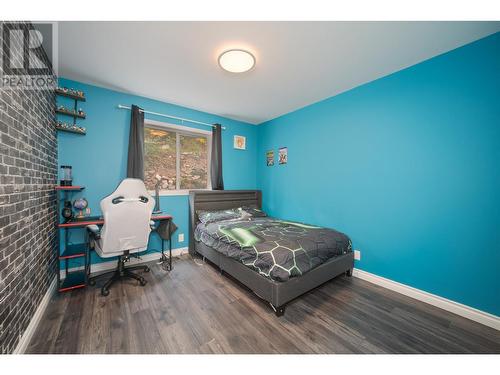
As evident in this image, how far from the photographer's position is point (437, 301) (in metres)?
2.06

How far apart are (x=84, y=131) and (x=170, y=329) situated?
2.86 meters

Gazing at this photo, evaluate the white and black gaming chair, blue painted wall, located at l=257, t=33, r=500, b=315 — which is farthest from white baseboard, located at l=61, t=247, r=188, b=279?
blue painted wall, located at l=257, t=33, r=500, b=315

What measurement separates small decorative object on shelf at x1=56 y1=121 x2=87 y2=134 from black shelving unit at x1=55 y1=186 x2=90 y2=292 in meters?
0.83

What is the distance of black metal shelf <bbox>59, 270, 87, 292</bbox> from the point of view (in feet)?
7.32

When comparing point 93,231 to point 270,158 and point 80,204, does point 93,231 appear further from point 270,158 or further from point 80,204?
point 270,158

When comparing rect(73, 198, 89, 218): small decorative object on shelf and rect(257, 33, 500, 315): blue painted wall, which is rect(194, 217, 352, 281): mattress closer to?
rect(257, 33, 500, 315): blue painted wall

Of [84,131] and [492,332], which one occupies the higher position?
[84,131]

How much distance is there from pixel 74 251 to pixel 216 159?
2.57 metres

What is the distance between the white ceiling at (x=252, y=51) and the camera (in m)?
1.74

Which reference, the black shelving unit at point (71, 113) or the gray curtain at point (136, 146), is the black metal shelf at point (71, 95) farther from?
the gray curtain at point (136, 146)

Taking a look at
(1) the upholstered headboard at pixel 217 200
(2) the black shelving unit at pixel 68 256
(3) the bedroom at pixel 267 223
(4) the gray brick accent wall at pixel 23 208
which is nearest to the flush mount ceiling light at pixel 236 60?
(3) the bedroom at pixel 267 223

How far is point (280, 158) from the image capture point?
4074 mm

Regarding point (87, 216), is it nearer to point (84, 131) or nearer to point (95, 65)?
point (84, 131)
